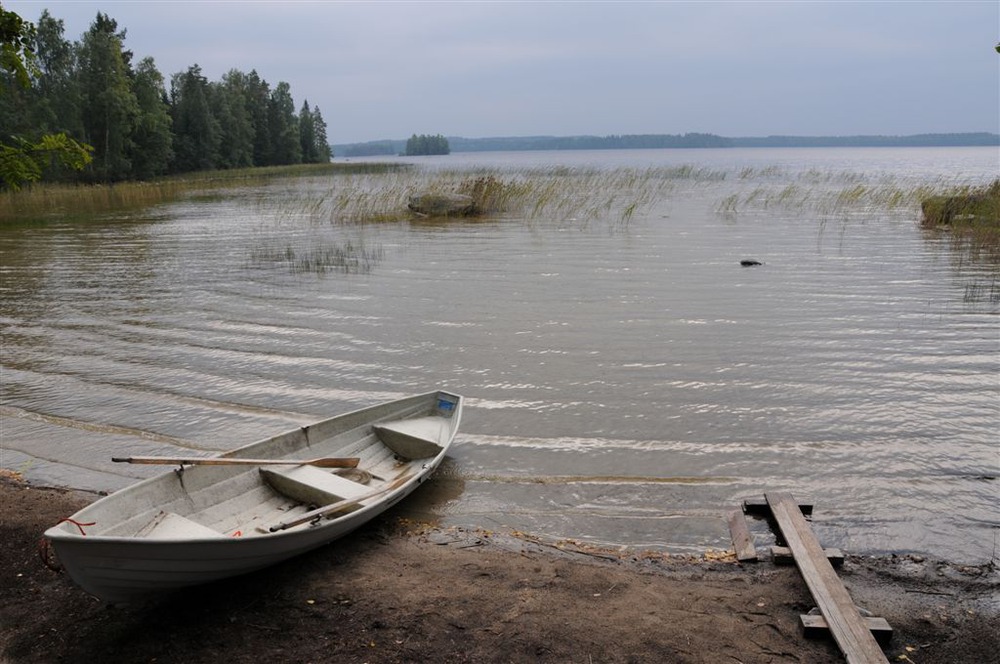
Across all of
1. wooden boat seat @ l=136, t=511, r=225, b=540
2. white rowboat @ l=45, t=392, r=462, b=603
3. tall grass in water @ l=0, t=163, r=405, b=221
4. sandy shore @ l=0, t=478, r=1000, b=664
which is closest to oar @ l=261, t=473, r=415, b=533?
white rowboat @ l=45, t=392, r=462, b=603

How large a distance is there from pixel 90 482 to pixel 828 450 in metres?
7.71

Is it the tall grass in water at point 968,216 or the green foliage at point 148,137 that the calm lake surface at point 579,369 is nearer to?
the tall grass in water at point 968,216

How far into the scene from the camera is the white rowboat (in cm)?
481

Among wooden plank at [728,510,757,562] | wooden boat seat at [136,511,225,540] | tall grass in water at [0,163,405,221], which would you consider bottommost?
wooden plank at [728,510,757,562]

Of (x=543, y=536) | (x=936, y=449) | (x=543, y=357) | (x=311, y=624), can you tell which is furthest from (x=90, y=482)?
(x=936, y=449)

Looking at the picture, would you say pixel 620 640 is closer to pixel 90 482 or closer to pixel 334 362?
pixel 90 482

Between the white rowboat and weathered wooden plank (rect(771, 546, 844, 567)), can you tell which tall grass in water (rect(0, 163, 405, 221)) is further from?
weathered wooden plank (rect(771, 546, 844, 567))

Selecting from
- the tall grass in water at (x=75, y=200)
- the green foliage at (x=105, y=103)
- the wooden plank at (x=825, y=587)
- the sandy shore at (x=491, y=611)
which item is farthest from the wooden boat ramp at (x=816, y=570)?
the green foliage at (x=105, y=103)

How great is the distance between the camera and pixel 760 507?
6.79 meters

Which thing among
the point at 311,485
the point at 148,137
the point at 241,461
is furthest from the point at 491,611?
the point at 148,137

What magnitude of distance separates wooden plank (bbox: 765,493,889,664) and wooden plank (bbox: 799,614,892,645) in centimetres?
4

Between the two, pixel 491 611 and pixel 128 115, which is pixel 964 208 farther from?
pixel 128 115

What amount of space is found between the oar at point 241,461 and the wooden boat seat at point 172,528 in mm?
479

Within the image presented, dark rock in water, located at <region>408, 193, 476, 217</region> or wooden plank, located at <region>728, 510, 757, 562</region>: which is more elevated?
dark rock in water, located at <region>408, 193, 476, 217</region>
